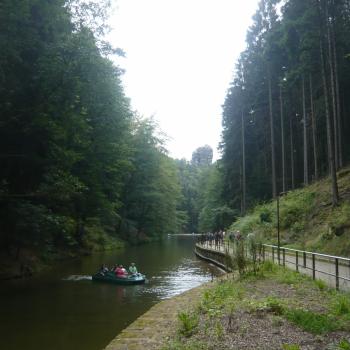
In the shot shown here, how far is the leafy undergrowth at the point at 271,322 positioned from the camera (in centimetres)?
726

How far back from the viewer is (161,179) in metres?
65.2

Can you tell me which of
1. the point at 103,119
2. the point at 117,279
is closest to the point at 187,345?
the point at 117,279

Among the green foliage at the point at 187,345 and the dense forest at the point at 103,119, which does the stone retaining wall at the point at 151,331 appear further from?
the dense forest at the point at 103,119

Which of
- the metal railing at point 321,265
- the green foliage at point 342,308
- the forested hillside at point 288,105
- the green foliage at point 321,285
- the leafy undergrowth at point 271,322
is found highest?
the forested hillside at point 288,105

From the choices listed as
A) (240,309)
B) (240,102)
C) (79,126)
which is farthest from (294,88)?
(240,309)

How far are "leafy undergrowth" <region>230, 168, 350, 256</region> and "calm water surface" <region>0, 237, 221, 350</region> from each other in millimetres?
5995

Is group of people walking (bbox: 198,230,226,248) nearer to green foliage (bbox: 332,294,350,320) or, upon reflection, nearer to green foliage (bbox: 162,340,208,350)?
green foliage (bbox: 332,294,350,320)

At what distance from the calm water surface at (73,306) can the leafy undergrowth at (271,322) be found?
3.42 meters

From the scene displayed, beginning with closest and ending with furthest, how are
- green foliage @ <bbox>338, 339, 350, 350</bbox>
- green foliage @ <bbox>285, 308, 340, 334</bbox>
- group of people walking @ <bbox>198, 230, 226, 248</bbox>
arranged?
green foliage @ <bbox>338, 339, 350, 350</bbox>
green foliage @ <bbox>285, 308, 340, 334</bbox>
group of people walking @ <bbox>198, 230, 226, 248</bbox>

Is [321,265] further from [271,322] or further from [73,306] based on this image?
[73,306]

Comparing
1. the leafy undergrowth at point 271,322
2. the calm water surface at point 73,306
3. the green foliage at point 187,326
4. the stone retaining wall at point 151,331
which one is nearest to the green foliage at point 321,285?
the leafy undergrowth at point 271,322

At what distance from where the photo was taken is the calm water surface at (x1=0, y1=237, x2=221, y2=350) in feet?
39.1

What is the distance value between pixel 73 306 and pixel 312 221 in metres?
16.2

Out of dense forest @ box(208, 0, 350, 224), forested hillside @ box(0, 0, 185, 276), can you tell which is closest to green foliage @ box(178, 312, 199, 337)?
forested hillside @ box(0, 0, 185, 276)
